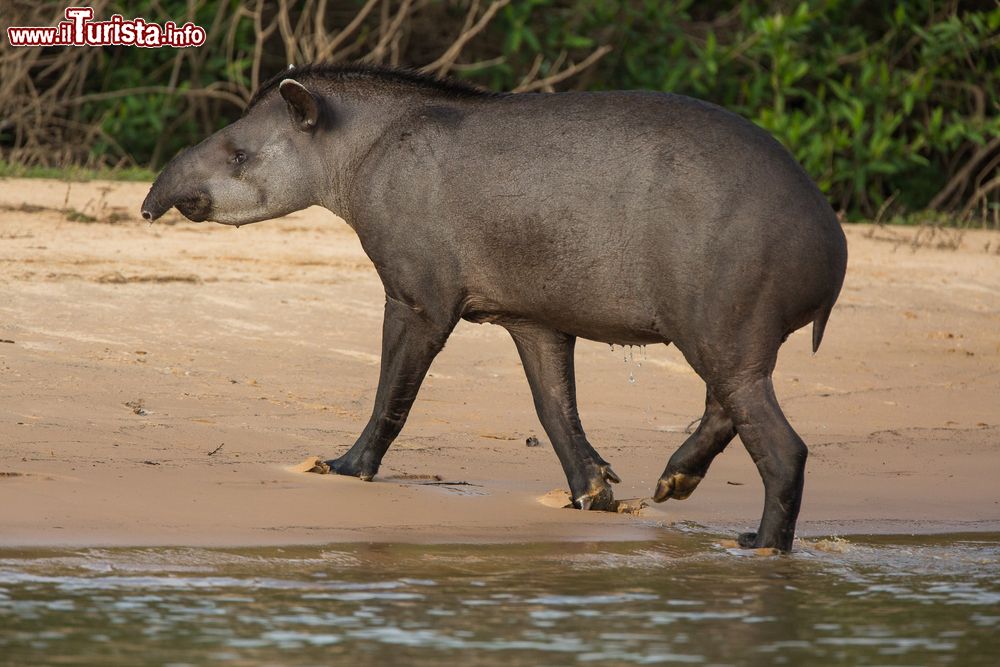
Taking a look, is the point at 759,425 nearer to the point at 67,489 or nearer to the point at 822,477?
the point at 822,477

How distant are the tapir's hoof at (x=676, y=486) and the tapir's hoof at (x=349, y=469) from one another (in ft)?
4.05

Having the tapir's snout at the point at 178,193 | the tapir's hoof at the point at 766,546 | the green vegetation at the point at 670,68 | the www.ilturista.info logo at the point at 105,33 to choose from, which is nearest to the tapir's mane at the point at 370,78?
the tapir's snout at the point at 178,193

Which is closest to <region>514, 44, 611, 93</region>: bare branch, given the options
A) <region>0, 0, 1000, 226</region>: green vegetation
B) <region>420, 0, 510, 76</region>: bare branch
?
<region>0, 0, 1000, 226</region>: green vegetation

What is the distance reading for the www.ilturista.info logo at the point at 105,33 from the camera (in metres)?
14.6

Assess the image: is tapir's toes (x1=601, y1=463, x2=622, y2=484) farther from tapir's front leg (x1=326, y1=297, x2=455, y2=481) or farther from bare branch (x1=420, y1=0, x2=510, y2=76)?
bare branch (x1=420, y1=0, x2=510, y2=76)

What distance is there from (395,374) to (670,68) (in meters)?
8.63

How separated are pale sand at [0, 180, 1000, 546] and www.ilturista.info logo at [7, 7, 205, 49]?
217cm

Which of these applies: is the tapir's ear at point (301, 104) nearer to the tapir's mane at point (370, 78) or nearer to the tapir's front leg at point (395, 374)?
the tapir's mane at point (370, 78)

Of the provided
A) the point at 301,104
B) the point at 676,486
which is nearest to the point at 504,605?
the point at 676,486

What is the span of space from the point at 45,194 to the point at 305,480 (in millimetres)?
5977

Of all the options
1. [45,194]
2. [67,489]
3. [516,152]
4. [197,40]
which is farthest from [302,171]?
[197,40]

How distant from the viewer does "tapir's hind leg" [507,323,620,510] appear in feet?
24.5

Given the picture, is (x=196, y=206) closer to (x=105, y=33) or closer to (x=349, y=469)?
(x=349, y=469)

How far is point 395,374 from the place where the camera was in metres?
7.52
